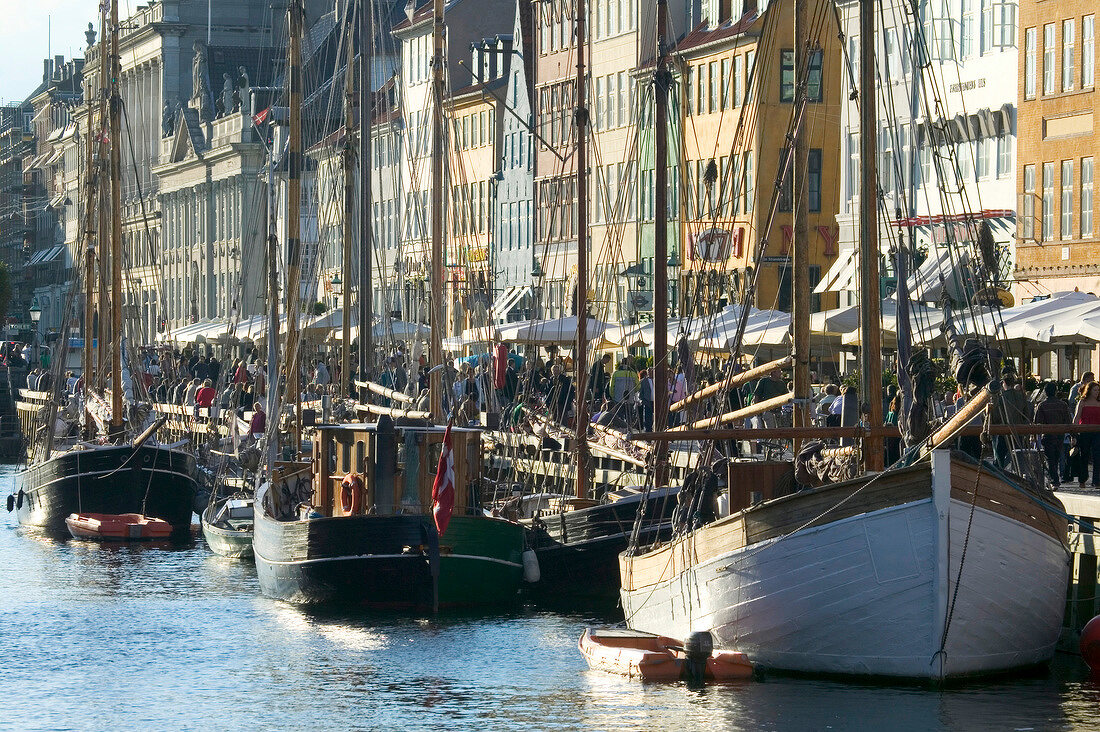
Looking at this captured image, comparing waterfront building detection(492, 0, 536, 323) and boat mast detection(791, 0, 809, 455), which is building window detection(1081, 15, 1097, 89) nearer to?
boat mast detection(791, 0, 809, 455)

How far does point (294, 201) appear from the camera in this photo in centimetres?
4131

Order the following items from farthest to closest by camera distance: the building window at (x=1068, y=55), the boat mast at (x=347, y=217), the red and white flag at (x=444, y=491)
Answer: the building window at (x=1068, y=55) < the boat mast at (x=347, y=217) < the red and white flag at (x=444, y=491)

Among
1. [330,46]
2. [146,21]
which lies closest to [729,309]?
[330,46]

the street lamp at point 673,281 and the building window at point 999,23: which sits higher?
the building window at point 999,23

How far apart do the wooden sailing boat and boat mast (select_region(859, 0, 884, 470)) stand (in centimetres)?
2

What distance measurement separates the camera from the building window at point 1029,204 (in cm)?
6119

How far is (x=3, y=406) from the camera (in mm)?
106625

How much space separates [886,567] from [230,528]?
23532mm

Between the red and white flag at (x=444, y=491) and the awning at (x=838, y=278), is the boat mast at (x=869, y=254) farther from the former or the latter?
the awning at (x=838, y=278)

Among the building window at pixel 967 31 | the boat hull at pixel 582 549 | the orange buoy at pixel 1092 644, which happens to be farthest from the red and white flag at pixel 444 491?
the building window at pixel 967 31

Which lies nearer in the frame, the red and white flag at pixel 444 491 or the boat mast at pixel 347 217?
the red and white flag at pixel 444 491

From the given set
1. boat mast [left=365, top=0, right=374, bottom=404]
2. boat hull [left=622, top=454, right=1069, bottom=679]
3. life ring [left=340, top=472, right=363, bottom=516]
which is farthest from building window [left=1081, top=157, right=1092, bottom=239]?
boat hull [left=622, top=454, right=1069, bottom=679]

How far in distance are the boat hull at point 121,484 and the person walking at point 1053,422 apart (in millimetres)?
24830

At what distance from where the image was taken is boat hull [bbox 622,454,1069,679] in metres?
26.5
